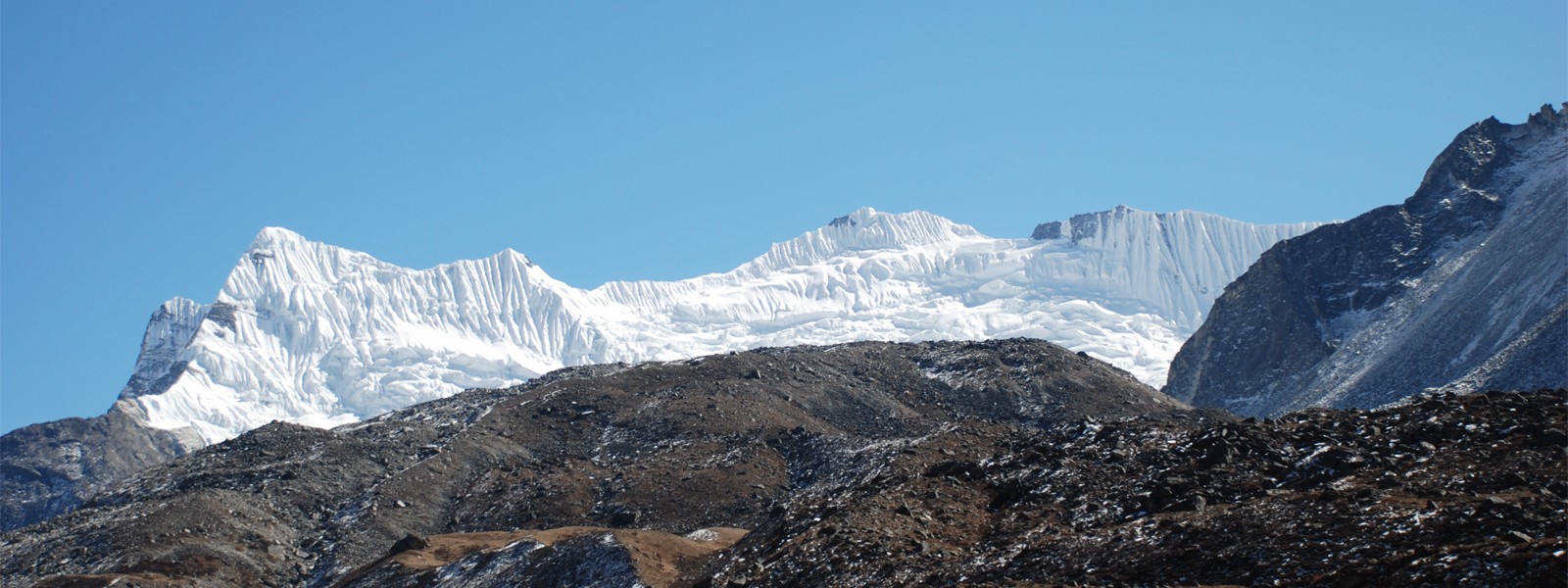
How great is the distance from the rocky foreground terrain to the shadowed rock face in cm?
32

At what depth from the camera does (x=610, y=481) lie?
311ft

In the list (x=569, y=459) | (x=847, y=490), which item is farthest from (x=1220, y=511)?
(x=569, y=459)

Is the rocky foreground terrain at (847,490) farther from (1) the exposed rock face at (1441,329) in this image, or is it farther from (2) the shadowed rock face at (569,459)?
(1) the exposed rock face at (1441,329)

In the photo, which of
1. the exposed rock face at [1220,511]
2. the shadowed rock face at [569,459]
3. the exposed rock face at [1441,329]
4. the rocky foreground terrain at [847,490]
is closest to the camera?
the exposed rock face at [1220,511]

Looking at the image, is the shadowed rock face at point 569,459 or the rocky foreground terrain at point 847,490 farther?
the shadowed rock face at point 569,459

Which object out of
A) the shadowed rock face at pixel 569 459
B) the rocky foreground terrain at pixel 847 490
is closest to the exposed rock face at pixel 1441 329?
the shadowed rock face at pixel 569 459

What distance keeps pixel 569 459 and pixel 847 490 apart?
143ft

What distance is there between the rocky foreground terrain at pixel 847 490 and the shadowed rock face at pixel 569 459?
1.04 ft

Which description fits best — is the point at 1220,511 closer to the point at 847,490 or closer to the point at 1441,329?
the point at 847,490

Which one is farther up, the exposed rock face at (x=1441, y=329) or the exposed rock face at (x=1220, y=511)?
the exposed rock face at (x=1441, y=329)

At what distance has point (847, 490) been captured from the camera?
63094 millimetres

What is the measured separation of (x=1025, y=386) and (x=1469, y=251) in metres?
93.4

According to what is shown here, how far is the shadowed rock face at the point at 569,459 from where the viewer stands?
8612 centimetres

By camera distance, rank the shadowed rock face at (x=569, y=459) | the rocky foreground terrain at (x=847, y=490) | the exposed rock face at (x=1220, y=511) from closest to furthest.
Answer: the exposed rock face at (x=1220, y=511) < the rocky foreground terrain at (x=847, y=490) < the shadowed rock face at (x=569, y=459)
